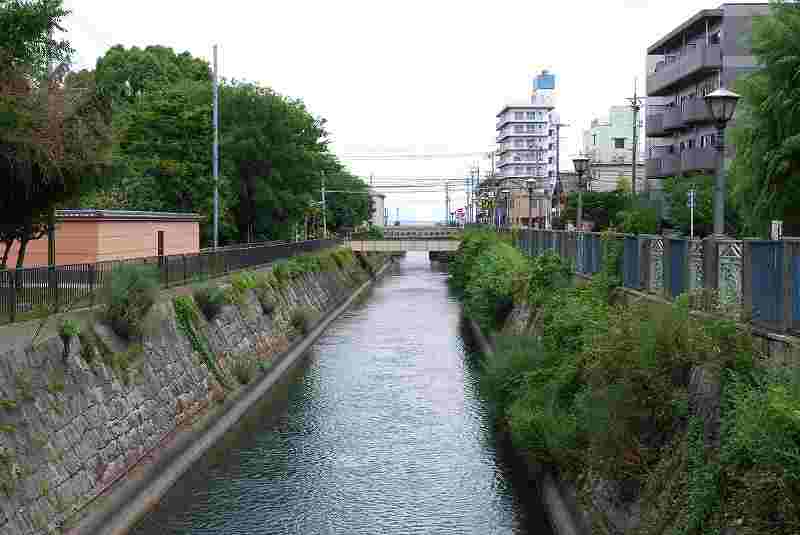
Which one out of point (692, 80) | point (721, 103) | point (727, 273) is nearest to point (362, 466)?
point (727, 273)

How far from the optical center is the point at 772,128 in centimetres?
2541

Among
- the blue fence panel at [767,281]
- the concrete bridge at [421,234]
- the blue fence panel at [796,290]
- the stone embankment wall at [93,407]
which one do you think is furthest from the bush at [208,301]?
the concrete bridge at [421,234]

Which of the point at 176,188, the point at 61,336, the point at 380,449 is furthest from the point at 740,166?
the point at 176,188

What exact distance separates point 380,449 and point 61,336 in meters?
8.45

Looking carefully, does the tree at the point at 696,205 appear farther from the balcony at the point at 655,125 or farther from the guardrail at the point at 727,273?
the guardrail at the point at 727,273

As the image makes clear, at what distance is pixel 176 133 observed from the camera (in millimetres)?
45281

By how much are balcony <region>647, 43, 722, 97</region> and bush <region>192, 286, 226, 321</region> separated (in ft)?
113

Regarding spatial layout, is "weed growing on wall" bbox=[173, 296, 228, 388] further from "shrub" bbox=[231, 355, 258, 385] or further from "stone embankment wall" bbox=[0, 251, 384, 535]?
"shrub" bbox=[231, 355, 258, 385]

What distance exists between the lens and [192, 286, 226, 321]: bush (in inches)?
1006

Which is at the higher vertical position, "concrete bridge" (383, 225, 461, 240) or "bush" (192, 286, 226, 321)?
"concrete bridge" (383, 225, 461, 240)

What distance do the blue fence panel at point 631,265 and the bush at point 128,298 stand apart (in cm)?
1042

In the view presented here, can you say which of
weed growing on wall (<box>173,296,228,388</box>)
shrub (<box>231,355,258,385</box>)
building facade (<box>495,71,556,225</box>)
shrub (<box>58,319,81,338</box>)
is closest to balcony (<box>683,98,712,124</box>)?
shrub (<box>231,355,258,385</box>)

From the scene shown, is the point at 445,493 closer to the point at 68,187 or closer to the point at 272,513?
the point at 272,513

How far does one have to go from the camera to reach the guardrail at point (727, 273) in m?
11.5
